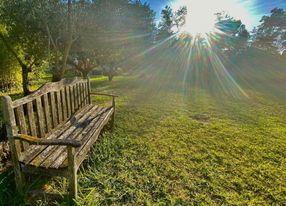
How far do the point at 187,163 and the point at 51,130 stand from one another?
7.55 feet

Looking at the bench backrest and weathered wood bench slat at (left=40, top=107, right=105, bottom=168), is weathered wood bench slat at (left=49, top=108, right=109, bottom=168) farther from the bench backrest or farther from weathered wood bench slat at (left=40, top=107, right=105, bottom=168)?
the bench backrest

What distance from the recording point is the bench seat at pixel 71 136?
7.37 ft

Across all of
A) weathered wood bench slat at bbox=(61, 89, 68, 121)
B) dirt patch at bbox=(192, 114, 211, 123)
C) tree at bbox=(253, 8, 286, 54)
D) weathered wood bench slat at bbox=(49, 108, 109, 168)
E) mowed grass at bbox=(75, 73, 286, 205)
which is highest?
tree at bbox=(253, 8, 286, 54)

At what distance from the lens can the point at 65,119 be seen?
353cm

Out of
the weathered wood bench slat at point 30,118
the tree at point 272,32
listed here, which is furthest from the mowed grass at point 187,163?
the tree at point 272,32

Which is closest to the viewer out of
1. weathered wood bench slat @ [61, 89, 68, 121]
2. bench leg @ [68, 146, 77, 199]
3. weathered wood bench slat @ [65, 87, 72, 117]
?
bench leg @ [68, 146, 77, 199]

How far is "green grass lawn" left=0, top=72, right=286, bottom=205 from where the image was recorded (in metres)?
2.54

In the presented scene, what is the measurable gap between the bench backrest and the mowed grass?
866 mm

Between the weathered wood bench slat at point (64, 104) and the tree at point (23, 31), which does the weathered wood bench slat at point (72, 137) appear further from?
the tree at point (23, 31)

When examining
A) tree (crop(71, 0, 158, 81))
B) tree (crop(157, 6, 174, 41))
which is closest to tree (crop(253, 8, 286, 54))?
tree (crop(157, 6, 174, 41))

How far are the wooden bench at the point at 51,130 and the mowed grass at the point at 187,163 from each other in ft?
1.58

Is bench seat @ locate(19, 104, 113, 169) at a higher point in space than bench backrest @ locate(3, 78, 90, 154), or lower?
lower

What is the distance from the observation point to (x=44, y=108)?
2.80 meters

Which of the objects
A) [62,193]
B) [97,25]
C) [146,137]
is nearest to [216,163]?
[146,137]
